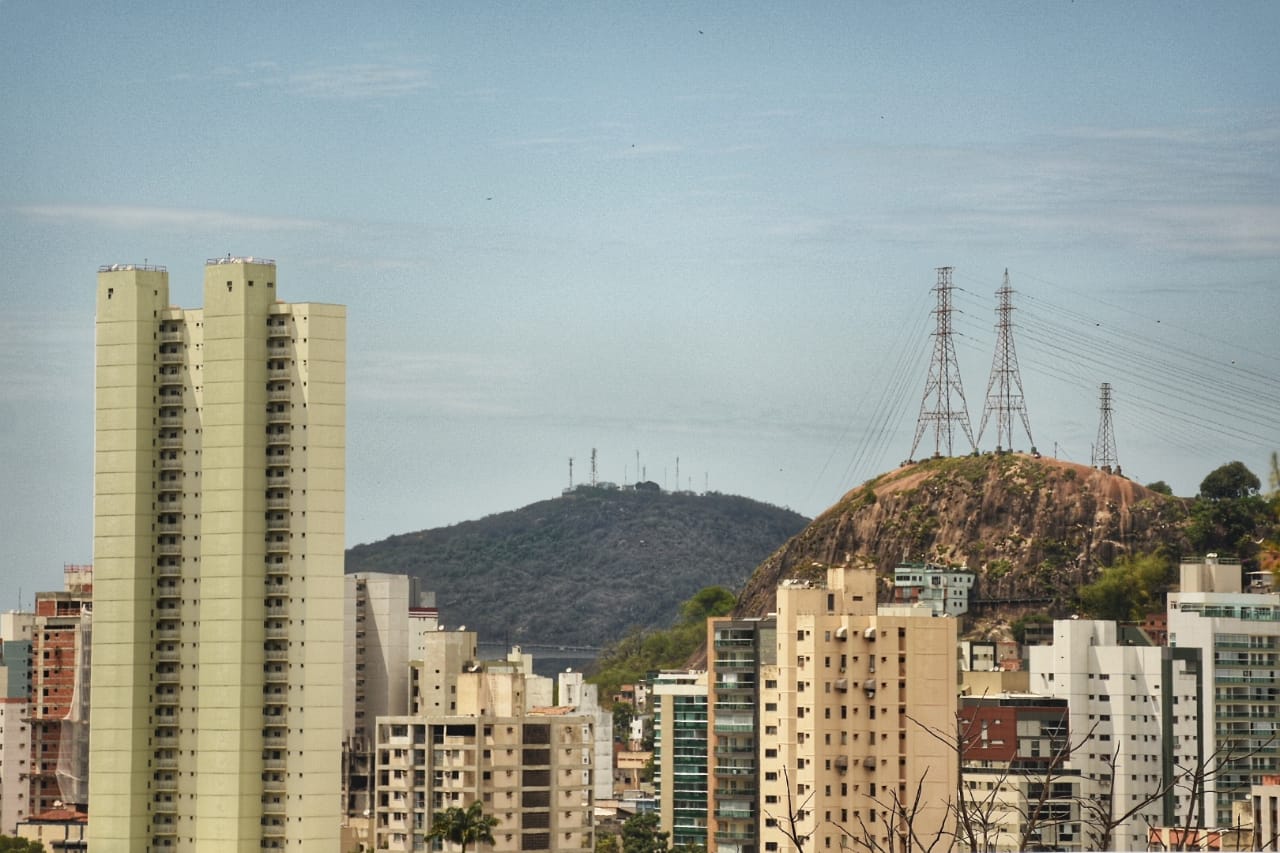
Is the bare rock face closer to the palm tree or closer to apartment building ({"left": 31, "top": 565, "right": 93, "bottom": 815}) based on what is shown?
apartment building ({"left": 31, "top": 565, "right": 93, "bottom": 815})

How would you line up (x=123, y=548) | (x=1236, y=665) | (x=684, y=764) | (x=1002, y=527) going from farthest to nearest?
(x=1002, y=527)
(x=1236, y=665)
(x=684, y=764)
(x=123, y=548)

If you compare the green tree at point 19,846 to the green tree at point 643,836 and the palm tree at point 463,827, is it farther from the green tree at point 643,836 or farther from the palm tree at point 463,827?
the green tree at point 643,836

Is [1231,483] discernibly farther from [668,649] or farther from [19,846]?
[19,846]

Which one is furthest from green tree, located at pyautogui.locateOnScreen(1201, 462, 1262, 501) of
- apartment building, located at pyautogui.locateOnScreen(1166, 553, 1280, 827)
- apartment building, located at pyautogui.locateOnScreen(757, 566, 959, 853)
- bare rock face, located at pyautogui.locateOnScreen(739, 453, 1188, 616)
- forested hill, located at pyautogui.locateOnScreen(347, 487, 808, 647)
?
forested hill, located at pyautogui.locateOnScreen(347, 487, 808, 647)

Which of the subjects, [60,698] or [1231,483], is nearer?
[60,698]

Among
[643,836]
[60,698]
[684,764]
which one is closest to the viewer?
[643,836]

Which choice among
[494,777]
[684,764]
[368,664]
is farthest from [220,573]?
[368,664]

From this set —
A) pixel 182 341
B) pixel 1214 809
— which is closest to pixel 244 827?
pixel 182 341
